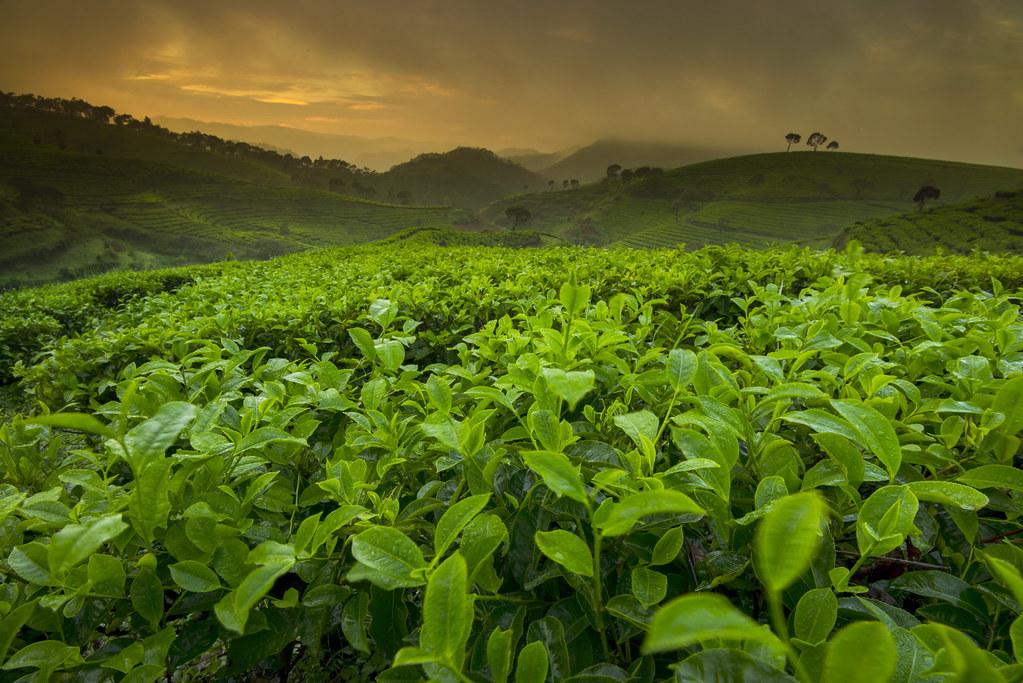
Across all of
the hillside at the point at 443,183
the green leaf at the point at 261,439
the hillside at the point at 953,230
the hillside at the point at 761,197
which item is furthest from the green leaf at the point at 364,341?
the hillside at the point at 443,183

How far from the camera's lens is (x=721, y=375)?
1071 mm

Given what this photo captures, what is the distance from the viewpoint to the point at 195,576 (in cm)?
73

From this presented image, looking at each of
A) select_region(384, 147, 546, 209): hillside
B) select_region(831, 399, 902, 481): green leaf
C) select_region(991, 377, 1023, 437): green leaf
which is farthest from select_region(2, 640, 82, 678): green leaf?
select_region(384, 147, 546, 209): hillside

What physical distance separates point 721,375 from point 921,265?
179 inches

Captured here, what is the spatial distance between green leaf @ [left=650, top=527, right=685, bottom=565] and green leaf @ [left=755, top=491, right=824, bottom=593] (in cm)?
31

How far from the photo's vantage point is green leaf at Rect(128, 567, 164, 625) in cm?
79

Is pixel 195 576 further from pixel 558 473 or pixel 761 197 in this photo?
pixel 761 197

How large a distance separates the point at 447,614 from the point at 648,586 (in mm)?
311

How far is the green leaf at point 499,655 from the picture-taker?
22.1 inches

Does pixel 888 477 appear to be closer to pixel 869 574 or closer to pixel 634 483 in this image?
pixel 869 574

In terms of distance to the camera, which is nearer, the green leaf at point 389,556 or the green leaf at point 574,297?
the green leaf at point 389,556

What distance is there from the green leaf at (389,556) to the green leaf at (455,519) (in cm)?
4

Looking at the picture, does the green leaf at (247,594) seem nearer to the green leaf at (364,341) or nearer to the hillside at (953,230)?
the green leaf at (364,341)

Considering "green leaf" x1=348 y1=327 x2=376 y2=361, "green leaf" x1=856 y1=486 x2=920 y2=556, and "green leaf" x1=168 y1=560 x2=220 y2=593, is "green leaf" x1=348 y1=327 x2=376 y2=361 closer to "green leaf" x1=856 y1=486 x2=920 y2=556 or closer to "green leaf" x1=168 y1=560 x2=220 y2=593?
"green leaf" x1=168 y1=560 x2=220 y2=593
